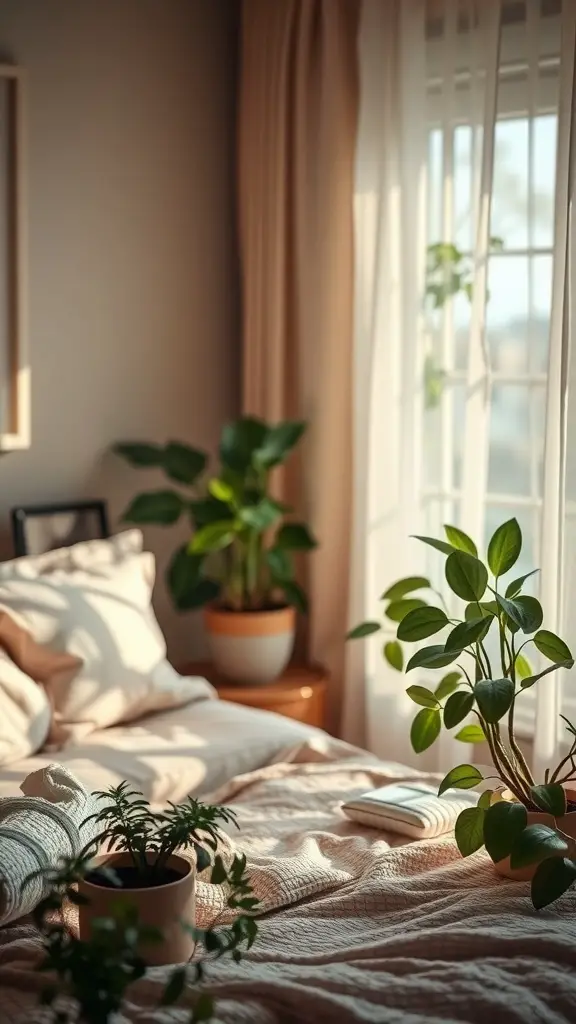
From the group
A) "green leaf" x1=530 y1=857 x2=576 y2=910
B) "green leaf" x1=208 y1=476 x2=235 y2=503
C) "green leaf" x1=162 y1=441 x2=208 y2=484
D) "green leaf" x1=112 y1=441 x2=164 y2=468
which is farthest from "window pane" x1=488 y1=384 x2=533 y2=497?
"green leaf" x1=530 y1=857 x2=576 y2=910

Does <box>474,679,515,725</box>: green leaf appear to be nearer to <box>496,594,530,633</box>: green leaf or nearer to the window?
<box>496,594,530,633</box>: green leaf

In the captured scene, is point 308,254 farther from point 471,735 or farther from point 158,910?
point 158,910

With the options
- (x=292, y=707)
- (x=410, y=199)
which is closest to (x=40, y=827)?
(x=292, y=707)

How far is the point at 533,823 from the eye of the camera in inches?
86.6

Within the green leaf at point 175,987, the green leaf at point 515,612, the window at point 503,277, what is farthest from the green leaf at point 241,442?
the green leaf at point 175,987

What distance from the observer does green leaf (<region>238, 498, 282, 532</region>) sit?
135 inches

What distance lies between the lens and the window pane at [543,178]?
3111 millimetres

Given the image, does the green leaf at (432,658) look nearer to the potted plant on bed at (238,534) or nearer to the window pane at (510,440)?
the window pane at (510,440)

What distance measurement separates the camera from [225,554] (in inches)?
148

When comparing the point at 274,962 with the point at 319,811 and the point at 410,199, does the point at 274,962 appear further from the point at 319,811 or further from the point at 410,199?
the point at 410,199

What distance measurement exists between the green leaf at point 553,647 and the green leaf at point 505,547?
134 millimetres

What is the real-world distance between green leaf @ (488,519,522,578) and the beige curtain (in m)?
1.42

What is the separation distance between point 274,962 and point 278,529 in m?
1.98

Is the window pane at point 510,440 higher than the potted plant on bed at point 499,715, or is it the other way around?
the window pane at point 510,440
